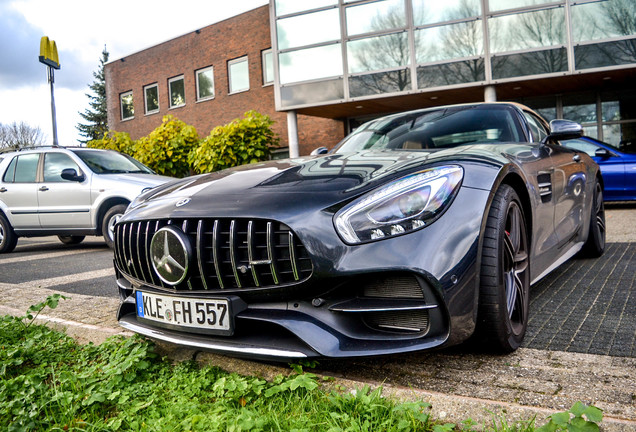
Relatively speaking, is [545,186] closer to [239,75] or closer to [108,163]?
[108,163]

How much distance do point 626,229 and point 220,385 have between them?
21.3 feet

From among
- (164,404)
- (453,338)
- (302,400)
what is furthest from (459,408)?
(164,404)

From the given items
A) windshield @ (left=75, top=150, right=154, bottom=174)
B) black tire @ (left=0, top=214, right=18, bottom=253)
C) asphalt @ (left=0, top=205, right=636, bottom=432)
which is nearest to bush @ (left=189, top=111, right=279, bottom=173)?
windshield @ (left=75, top=150, right=154, bottom=174)

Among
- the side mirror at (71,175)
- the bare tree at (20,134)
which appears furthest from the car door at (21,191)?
the bare tree at (20,134)

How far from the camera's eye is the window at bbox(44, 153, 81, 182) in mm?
8656

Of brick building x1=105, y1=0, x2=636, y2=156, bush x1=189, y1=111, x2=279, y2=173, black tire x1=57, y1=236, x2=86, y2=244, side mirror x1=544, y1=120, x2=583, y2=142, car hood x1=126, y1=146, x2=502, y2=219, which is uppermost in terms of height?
brick building x1=105, y1=0, x2=636, y2=156

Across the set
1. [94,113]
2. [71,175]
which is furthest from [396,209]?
[94,113]

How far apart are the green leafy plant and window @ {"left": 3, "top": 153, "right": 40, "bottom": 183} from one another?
359 inches

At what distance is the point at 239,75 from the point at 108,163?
1333cm

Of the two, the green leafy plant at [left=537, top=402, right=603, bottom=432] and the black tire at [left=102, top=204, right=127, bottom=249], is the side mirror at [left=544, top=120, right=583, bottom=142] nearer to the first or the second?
the green leafy plant at [left=537, top=402, right=603, bottom=432]

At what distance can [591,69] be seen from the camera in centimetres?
1336

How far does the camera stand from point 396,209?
2.10 meters

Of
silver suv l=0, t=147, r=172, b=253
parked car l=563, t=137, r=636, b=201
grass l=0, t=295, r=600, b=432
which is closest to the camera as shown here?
grass l=0, t=295, r=600, b=432

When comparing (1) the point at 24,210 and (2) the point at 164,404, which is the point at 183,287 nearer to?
(2) the point at 164,404
